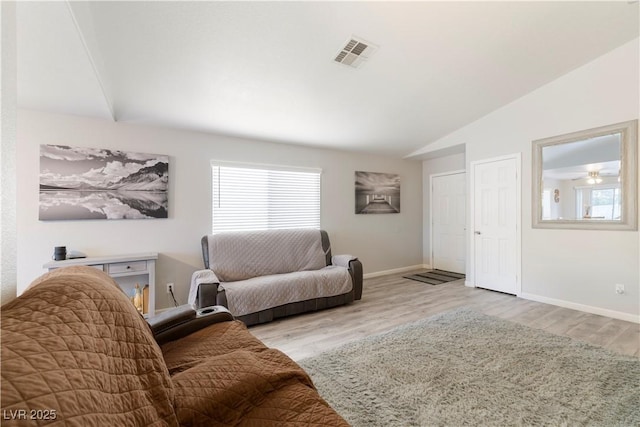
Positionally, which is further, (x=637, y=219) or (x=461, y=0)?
(x=637, y=219)

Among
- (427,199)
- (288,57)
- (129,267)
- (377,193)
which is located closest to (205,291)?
(129,267)

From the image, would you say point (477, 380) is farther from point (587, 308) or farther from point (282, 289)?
point (587, 308)

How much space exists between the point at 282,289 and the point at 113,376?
2.50 metres

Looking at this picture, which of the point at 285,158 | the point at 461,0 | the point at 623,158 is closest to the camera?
the point at 461,0

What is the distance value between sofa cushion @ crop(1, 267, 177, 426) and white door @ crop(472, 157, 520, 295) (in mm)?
4628

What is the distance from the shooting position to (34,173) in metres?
2.83

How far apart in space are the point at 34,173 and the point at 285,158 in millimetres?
2895

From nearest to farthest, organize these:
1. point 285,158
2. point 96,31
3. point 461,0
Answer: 1. point 96,31
2. point 461,0
3. point 285,158

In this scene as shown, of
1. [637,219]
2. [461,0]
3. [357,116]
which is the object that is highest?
[461,0]

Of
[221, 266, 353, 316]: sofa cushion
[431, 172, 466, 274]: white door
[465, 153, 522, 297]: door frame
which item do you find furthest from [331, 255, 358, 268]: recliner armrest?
[431, 172, 466, 274]: white door

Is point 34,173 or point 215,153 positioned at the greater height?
point 215,153

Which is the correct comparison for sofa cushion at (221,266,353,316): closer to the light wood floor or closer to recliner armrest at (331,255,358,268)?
recliner armrest at (331,255,358,268)

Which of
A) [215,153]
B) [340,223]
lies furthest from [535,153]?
[215,153]

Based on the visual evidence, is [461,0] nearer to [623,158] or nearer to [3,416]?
[623,158]
